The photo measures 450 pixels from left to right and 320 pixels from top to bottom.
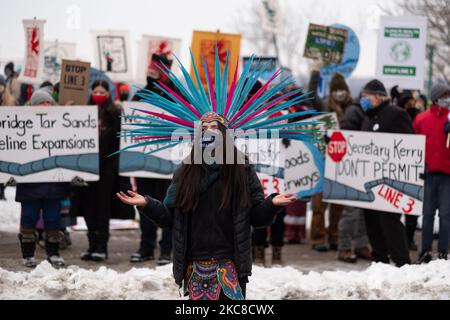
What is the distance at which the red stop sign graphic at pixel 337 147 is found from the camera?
1094 cm

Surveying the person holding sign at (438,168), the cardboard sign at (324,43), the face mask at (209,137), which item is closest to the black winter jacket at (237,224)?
the face mask at (209,137)

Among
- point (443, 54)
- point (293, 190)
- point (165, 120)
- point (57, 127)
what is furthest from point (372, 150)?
point (443, 54)

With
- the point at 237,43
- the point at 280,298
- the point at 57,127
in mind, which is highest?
the point at 237,43

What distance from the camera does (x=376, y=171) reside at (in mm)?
10781

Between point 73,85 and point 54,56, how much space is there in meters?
5.11

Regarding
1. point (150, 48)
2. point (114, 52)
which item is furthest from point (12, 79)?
point (150, 48)

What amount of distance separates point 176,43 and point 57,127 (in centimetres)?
572

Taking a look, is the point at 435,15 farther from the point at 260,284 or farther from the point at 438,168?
the point at 260,284

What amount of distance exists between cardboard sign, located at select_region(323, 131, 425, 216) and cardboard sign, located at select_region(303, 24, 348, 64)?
3.04m

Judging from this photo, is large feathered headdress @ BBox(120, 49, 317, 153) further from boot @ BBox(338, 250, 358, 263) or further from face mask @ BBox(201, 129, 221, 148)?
boot @ BBox(338, 250, 358, 263)

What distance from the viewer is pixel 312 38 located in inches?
540

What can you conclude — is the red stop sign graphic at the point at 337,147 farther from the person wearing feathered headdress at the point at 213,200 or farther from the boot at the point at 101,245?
the person wearing feathered headdress at the point at 213,200

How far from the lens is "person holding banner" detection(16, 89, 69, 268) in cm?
975
